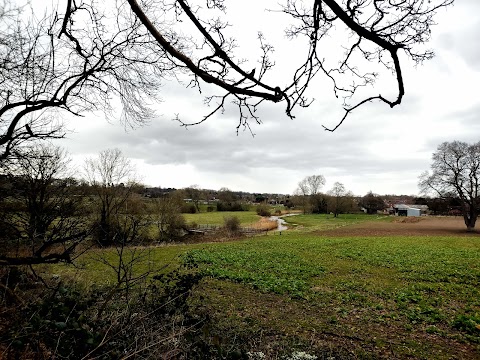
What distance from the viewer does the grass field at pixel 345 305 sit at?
5926 millimetres

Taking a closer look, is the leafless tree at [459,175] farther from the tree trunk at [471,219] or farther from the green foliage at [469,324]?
the green foliage at [469,324]

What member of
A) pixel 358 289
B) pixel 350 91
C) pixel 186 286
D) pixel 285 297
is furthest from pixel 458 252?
pixel 350 91

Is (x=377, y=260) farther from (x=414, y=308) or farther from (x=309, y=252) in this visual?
(x=414, y=308)

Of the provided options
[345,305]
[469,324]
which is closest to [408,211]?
[345,305]

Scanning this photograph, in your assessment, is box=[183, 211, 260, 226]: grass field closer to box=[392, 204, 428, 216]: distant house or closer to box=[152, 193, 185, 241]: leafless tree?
box=[152, 193, 185, 241]: leafless tree

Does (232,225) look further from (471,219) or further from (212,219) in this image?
(471,219)

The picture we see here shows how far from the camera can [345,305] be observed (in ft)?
28.5

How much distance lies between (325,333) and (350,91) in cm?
603

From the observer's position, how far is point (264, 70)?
2221 mm

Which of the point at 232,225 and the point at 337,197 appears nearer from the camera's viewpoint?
the point at 232,225

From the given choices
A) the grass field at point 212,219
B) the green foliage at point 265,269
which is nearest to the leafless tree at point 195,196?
the grass field at point 212,219

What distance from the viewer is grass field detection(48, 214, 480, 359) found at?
233 inches

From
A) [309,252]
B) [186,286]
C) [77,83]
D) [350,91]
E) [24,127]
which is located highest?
[77,83]

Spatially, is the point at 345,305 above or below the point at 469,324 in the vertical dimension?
below
